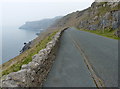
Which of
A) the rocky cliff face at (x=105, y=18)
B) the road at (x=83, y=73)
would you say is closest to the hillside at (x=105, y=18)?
the rocky cliff face at (x=105, y=18)

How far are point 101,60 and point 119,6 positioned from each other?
46.3 meters

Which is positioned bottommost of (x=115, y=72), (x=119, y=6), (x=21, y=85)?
(x=115, y=72)

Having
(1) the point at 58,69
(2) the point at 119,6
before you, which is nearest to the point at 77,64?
(1) the point at 58,69

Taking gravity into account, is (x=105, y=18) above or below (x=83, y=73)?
above

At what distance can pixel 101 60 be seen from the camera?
11.6 m

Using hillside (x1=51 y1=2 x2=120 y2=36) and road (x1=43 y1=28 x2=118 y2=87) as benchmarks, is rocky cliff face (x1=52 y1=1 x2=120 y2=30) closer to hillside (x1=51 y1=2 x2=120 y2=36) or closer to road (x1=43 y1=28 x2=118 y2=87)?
hillside (x1=51 y1=2 x2=120 y2=36)

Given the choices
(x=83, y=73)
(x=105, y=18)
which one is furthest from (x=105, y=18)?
(x=83, y=73)

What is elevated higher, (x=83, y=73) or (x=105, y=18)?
(x=105, y=18)

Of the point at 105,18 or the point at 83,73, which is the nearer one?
the point at 83,73

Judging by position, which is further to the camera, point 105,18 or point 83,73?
point 105,18

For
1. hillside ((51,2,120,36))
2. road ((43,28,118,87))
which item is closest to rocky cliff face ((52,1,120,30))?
hillside ((51,2,120,36))

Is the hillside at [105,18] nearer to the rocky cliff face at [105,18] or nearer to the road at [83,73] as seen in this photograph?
the rocky cliff face at [105,18]

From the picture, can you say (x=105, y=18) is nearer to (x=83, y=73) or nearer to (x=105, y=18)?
(x=105, y=18)

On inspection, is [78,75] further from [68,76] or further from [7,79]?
[7,79]
